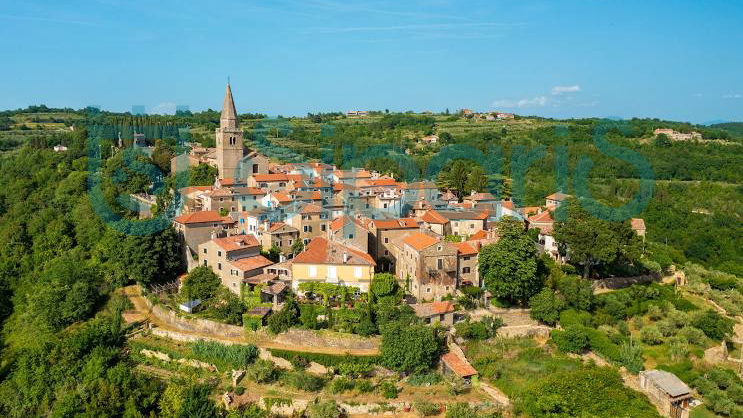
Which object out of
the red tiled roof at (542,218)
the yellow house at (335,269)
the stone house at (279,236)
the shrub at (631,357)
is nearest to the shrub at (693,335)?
the shrub at (631,357)

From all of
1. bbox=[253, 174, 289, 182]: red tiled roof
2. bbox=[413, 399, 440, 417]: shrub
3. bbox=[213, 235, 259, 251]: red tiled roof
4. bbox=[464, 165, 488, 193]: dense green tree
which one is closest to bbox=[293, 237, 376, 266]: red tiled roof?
bbox=[213, 235, 259, 251]: red tiled roof

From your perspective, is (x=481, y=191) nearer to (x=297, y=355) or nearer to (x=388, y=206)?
(x=388, y=206)

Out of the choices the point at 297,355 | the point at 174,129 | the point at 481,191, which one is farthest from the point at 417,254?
the point at 174,129

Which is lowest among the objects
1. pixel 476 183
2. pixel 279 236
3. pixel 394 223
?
pixel 279 236

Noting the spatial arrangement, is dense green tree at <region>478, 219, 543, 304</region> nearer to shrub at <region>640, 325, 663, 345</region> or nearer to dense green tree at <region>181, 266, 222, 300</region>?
shrub at <region>640, 325, 663, 345</region>

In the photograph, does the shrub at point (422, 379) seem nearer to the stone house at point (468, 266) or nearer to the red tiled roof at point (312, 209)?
the stone house at point (468, 266)

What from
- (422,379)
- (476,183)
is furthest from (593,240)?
(476,183)

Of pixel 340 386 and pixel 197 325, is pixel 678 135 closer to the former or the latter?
pixel 340 386
